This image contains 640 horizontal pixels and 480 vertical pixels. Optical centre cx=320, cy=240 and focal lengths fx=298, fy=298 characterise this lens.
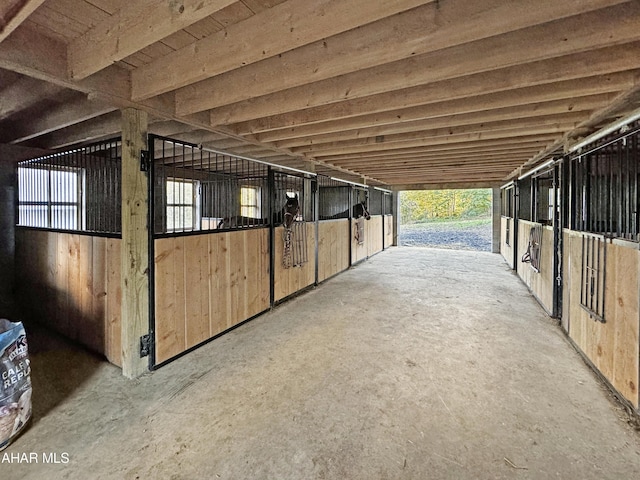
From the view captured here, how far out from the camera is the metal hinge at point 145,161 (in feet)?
7.15

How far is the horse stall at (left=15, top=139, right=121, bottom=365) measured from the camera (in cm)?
A: 238

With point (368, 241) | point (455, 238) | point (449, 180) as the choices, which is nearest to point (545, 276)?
point (368, 241)

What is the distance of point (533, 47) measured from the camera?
5.30 ft

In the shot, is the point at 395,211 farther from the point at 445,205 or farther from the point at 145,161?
the point at 445,205

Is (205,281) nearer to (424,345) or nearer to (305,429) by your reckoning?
(305,429)

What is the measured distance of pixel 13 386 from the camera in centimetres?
153

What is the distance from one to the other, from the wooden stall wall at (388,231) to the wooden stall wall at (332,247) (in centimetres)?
341

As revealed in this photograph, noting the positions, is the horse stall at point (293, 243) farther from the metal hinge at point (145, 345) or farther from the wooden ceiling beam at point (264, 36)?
the wooden ceiling beam at point (264, 36)

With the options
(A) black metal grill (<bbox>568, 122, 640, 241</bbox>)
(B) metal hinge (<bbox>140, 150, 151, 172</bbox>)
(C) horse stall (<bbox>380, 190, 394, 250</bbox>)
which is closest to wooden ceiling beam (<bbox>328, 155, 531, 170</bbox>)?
(A) black metal grill (<bbox>568, 122, 640, 241</bbox>)

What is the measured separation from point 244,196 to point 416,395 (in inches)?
248

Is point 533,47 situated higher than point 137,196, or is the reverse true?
point 533,47

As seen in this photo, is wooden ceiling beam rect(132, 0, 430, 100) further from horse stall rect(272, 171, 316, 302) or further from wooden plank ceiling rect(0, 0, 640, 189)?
horse stall rect(272, 171, 316, 302)

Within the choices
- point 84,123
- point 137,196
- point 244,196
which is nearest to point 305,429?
point 137,196

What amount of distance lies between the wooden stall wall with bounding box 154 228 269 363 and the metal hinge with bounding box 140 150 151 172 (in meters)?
0.54
